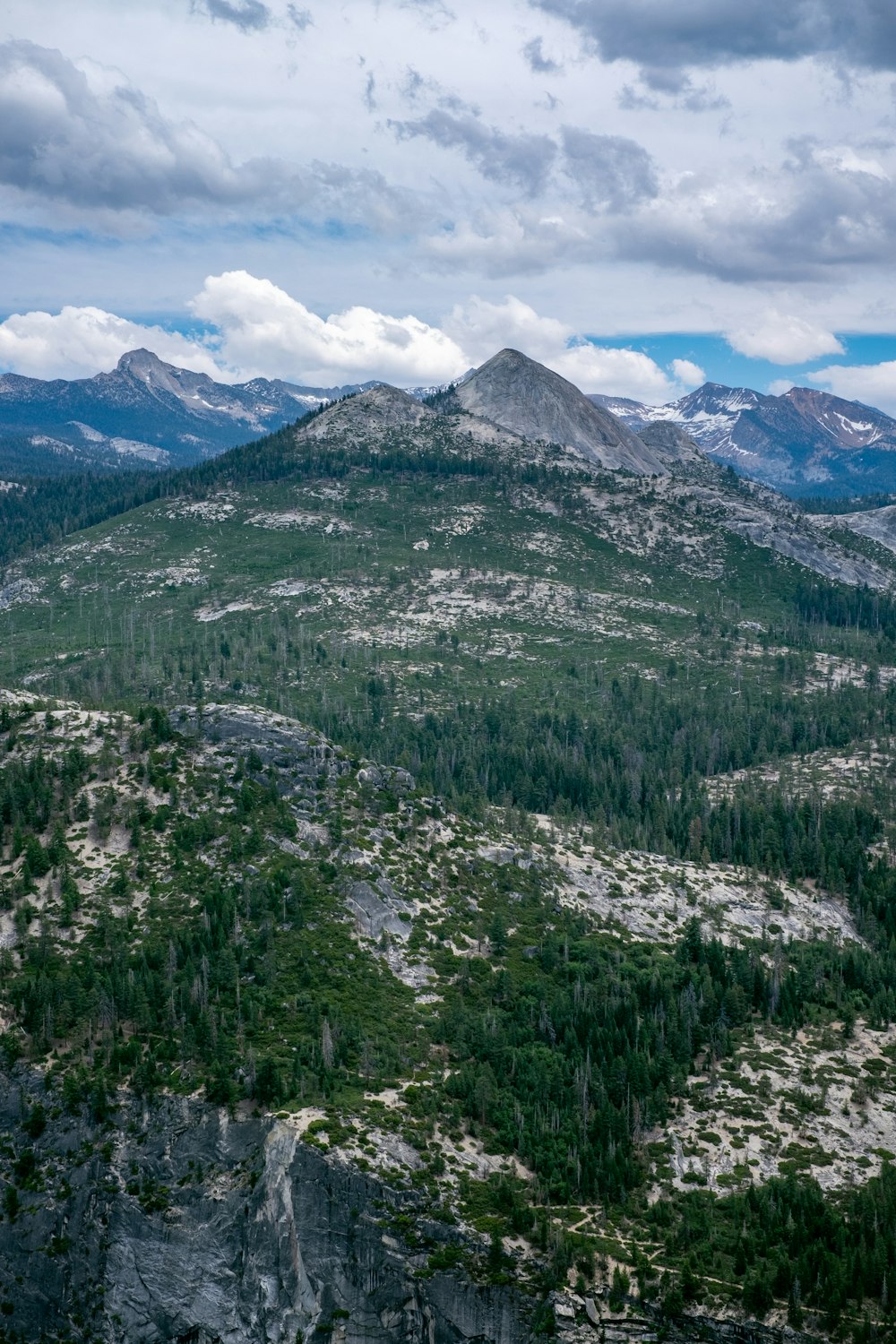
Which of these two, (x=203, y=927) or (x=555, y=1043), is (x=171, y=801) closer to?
(x=203, y=927)

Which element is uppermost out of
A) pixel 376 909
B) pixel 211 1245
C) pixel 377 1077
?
pixel 376 909

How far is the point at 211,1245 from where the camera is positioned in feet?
320

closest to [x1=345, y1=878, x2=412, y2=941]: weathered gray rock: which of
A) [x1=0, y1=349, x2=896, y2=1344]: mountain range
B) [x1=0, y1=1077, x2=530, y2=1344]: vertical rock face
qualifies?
[x1=0, y1=349, x2=896, y2=1344]: mountain range

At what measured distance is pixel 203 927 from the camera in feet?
406

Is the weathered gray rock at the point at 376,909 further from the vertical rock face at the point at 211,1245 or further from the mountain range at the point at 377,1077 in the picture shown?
the vertical rock face at the point at 211,1245

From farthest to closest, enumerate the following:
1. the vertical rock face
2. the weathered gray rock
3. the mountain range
→ the weathered gray rock → the vertical rock face → the mountain range

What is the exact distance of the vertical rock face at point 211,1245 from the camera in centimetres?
9419

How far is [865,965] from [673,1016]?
36383 millimetres

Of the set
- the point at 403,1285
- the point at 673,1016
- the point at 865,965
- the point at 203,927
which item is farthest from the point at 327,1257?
the point at 865,965

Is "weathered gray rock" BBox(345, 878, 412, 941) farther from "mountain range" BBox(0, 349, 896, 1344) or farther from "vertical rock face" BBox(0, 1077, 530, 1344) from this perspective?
"vertical rock face" BBox(0, 1077, 530, 1344)

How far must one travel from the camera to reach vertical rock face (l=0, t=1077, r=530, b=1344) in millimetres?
94188

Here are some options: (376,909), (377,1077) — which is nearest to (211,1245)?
(377,1077)

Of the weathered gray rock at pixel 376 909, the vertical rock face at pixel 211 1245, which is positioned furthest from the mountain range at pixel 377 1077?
the weathered gray rock at pixel 376 909

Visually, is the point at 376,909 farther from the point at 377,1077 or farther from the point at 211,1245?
the point at 211,1245
